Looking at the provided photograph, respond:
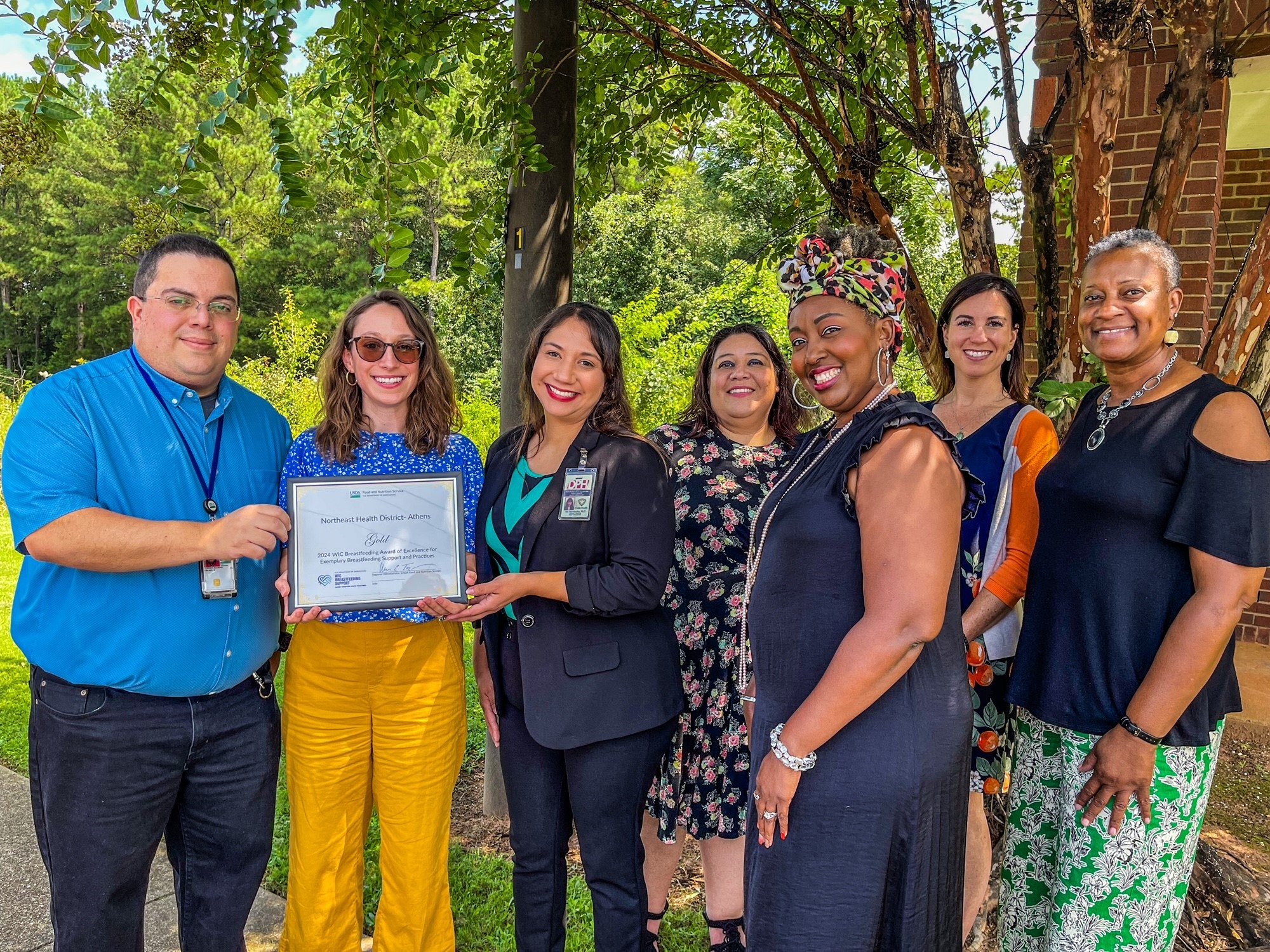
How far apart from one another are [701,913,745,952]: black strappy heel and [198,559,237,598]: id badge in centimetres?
211

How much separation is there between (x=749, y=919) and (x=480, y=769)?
344cm

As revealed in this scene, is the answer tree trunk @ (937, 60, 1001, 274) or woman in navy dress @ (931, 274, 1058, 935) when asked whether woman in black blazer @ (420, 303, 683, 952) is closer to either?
woman in navy dress @ (931, 274, 1058, 935)

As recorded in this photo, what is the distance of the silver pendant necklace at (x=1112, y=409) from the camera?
2389 mm

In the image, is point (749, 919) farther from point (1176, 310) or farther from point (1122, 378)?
point (1176, 310)

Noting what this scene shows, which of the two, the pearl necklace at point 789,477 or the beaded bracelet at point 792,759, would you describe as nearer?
the beaded bracelet at point 792,759

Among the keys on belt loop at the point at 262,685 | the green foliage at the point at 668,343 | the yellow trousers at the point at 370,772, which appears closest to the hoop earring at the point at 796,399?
the yellow trousers at the point at 370,772

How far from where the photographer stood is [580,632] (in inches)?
108

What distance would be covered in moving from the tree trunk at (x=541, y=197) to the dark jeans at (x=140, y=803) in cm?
183

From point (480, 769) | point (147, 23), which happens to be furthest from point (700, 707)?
point (147, 23)

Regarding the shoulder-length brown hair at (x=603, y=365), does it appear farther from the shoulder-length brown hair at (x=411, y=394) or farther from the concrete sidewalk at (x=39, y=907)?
the concrete sidewalk at (x=39, y=907)

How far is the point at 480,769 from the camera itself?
5.27 metres

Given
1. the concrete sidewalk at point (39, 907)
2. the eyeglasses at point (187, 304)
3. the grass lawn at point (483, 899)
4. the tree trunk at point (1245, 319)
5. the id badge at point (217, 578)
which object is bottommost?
the grass lawn at point (483, 899)

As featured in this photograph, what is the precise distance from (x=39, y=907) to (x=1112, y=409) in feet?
14.6

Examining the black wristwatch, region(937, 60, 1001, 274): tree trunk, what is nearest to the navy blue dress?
the black wristwatch
